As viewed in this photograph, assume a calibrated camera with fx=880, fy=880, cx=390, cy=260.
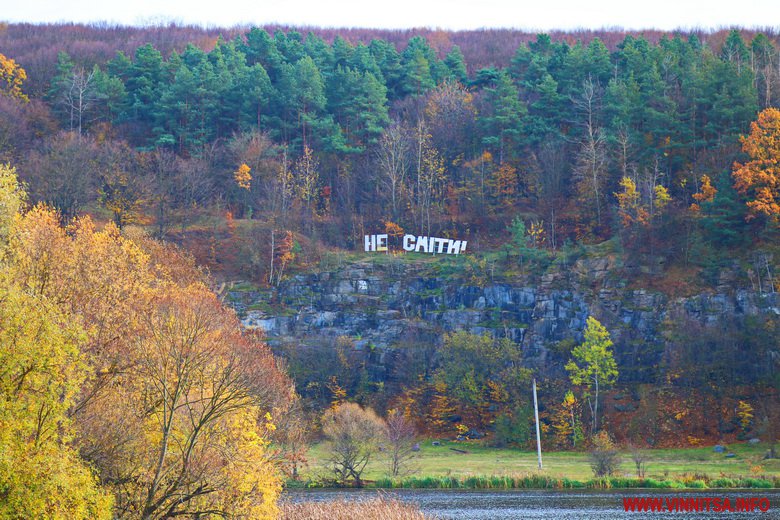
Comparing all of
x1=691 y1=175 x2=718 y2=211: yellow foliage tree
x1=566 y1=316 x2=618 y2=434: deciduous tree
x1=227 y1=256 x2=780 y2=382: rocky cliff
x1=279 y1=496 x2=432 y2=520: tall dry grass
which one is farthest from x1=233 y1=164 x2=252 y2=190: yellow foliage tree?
x1=279 y1=496 x2=432 y2=520: tall dry grass

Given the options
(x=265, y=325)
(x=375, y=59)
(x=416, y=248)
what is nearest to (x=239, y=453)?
(x=265, y=325)

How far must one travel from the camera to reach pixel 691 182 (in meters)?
75.8

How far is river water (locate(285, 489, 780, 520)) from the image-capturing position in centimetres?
3850

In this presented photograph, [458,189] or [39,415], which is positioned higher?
[458,189]

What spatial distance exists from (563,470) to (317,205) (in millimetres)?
46321

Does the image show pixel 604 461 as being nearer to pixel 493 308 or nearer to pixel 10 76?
pixel 493 308

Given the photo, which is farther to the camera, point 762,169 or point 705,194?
point 705,194

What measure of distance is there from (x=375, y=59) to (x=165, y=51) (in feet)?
118

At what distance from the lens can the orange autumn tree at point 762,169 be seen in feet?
214

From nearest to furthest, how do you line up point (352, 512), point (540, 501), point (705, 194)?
point (352, 512), point (540, 501), point (705, 194)

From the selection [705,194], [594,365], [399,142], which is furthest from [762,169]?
[399,142]

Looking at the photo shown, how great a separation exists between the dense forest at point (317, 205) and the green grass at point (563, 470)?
4142mm

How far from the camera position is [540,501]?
4425cm

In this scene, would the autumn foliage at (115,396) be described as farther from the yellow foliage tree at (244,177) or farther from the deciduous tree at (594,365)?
the yellow foliage tree at (244,177)
